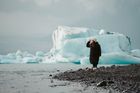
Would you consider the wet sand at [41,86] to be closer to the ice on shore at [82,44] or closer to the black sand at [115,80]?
the black sand at [115,80]

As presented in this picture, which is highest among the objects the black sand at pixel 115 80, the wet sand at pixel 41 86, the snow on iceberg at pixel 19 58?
the snow on iceberg at pixel 19 58

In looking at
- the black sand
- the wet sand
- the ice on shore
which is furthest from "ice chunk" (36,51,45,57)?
the black sand

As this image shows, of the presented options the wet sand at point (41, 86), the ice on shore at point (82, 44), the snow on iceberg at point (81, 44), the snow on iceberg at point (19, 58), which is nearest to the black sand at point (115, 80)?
the wet sand at point (41, 86)

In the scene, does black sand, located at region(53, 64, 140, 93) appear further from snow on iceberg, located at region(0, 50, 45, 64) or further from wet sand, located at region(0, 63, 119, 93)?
snow on iceberg, located at region(0, 50, 45, 64)

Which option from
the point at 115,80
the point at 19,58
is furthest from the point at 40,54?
the point at 115,80

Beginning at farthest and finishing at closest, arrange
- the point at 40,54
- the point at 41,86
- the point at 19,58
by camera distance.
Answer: the point at 19,58
the point at 40,54
the point at 41,86

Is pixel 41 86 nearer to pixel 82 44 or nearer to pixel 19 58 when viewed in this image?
pixel 82 44

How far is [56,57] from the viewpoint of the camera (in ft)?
231

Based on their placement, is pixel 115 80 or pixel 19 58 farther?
pixel 19 58

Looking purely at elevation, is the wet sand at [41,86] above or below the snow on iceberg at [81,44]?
below

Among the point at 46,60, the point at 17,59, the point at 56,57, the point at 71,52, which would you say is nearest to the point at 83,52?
the point at 71,52

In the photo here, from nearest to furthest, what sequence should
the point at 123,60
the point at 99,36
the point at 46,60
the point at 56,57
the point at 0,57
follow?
the point at 123,60 → the point at 99,36 → the point at 56,57 → the point at 46,60 → the point at 0,57

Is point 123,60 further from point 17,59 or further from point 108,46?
point 17,59

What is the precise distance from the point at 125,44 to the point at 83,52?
1182 cm
